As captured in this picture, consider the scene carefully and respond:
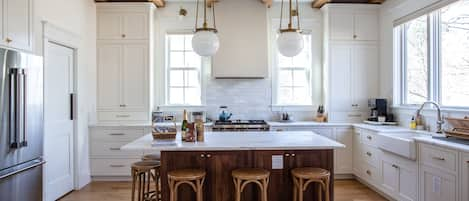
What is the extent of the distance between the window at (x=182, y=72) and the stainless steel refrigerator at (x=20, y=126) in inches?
96.3

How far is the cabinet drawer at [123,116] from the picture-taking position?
515 centimetres

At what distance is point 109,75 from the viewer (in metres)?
5.16

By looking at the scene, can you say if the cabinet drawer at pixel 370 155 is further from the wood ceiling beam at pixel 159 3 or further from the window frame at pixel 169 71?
the wood ceiling beam at pixel 159 3

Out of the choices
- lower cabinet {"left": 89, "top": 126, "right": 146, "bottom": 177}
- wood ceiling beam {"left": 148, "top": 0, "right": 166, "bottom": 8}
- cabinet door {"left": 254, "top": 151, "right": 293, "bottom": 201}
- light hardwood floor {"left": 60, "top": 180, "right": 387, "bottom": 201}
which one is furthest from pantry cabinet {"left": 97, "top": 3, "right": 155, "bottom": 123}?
cabinet door {"left": 254, "top": 151, "right": 293, "bottom": 201}

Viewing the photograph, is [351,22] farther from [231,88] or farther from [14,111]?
[14,111]

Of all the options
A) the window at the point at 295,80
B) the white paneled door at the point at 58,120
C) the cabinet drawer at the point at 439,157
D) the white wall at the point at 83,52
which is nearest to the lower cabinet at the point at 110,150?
the white wall at the point at 83,52

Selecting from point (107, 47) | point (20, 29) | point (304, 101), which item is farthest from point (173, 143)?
point (304, 101)

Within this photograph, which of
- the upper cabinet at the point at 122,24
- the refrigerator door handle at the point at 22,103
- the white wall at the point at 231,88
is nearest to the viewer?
the refrigerator door handle at the point at 22,103

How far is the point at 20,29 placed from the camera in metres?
3.25

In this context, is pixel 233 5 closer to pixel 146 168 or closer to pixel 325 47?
pixel 325 47

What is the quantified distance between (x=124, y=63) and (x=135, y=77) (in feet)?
0.94

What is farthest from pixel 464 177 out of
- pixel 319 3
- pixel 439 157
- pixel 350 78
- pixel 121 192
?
pixel 121 192

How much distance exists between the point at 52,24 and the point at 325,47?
13.2 ft

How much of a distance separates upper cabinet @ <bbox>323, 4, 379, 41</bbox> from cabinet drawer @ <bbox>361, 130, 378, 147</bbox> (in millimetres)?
1618
